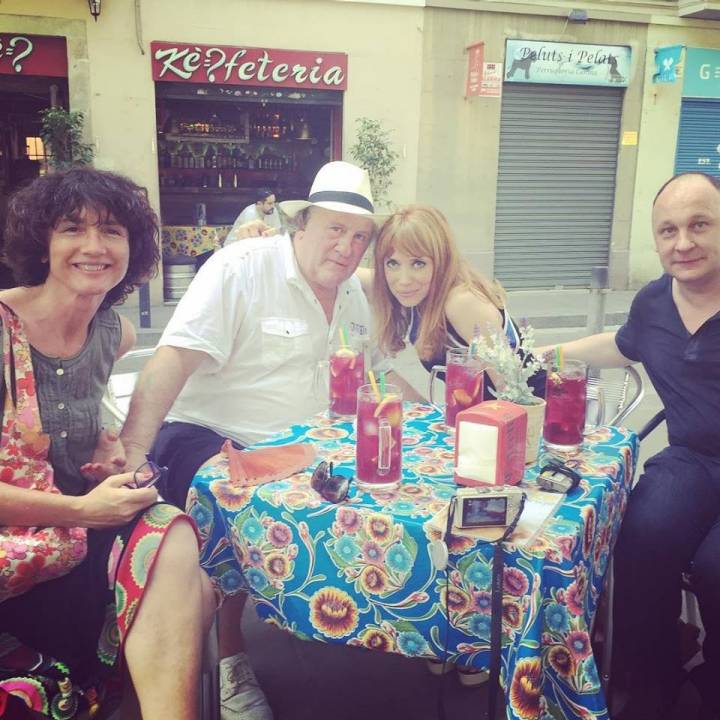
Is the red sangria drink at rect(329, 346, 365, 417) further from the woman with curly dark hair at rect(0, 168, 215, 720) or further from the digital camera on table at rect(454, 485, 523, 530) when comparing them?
the digital camera on table at rect(454, 485, 523, 530)

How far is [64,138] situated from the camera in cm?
937

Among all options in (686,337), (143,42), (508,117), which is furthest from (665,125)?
(686,337)

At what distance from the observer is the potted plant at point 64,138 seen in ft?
30.4

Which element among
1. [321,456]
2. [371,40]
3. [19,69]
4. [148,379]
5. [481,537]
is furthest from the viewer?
[371,40]

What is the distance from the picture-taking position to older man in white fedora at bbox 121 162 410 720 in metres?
2.43

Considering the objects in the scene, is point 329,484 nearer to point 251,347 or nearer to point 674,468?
point 251,347

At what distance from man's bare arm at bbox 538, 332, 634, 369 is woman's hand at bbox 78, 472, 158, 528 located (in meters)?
1.73

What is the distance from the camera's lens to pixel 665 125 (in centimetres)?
1180

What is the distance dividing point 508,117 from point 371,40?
7.62 feet

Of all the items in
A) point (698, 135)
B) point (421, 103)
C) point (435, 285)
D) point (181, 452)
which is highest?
point (421, 103)

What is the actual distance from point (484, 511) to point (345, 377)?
0.89m

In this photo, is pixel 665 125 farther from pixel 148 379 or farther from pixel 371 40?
pixel 148 379

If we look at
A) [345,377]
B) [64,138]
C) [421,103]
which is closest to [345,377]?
[345,377]

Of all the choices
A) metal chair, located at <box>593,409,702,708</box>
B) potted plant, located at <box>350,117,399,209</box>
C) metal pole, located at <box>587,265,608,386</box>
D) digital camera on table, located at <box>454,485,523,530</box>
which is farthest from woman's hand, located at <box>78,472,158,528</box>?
potted plant, located at <box>350,117,399,209</box>
